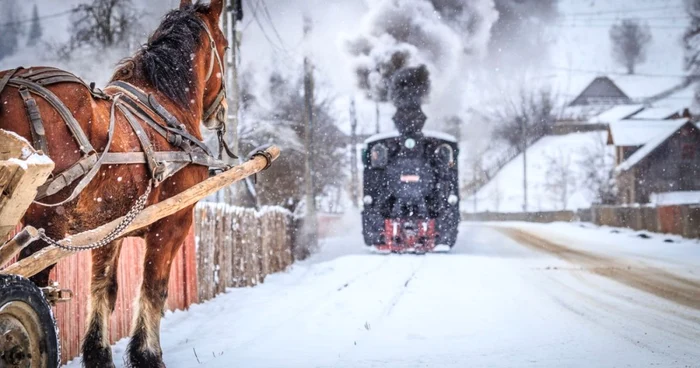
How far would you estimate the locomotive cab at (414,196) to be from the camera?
17.2 meters

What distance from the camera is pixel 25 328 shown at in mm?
2936

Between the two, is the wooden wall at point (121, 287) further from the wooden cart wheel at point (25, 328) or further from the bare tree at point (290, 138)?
the bare tree at point (290, 138)

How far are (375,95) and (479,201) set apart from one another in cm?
4254

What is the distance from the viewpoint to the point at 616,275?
37.6 feet

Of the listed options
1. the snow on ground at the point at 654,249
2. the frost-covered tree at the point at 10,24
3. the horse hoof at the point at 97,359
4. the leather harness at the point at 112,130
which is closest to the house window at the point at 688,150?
the snow on ground at the point at 654,249

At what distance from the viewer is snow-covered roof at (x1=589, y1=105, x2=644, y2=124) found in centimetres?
6850

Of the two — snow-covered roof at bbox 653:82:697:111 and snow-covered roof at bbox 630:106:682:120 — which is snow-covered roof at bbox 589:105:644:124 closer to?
snow-covered roof at bbox 630:106:682:120

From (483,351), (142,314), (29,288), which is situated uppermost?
(29,288)

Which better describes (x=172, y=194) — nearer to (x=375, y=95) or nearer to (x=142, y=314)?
(x=142, y=314)

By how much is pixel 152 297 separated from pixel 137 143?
1.16 metres

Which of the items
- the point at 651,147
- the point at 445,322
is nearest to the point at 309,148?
the point at 445,322

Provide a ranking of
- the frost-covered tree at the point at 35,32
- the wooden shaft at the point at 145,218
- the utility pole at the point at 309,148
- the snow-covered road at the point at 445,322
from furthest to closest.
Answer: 1. the frost-covered tree at the point at 35,32
2. the utility pole at the point at 309,148
3. the snow-covered road at the point at 445,322
4. the wooden shaft at the point at 145,218

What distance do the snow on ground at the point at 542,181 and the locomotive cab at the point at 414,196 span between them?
39.7m

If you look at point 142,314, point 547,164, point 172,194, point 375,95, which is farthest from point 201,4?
point 547,164
